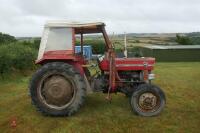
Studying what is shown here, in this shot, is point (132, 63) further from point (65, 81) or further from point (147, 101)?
point (65, 81)

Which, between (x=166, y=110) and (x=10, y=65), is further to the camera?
(x=10, y=65)

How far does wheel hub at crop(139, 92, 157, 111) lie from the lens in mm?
7949

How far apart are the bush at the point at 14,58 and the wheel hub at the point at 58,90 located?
21.1 ft

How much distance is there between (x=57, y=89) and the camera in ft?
25.9

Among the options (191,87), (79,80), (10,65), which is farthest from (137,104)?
(10,65)

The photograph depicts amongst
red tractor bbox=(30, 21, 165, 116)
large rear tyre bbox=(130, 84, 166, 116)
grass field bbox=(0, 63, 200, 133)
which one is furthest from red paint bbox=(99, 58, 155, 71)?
grass field bbox=(0, 63, 200, 133)

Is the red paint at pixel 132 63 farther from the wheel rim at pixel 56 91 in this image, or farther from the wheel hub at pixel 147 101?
the wheel rim at pixel 56 91

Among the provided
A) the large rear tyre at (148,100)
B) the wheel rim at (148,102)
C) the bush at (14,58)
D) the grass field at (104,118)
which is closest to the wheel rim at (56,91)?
the grass field at (104,118)

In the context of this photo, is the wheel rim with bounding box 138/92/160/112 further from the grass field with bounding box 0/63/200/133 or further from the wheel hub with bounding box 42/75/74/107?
the wheel hub with bounding box 42/75/74/107

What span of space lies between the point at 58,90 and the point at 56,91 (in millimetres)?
52

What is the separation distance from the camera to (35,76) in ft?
25.6

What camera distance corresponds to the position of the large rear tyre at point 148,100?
7914mm

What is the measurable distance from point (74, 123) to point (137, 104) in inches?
62.5

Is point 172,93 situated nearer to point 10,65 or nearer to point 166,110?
point 166,110
